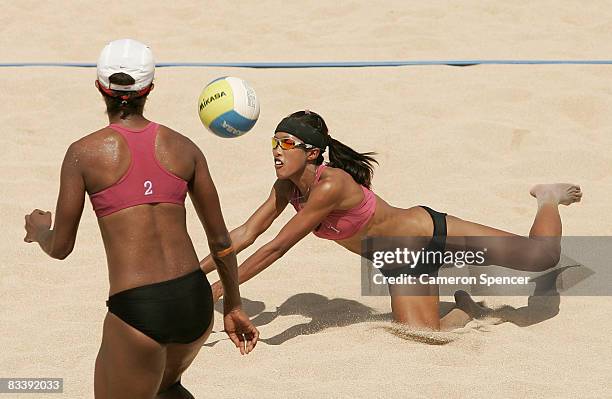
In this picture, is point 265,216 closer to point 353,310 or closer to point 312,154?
point 312,154

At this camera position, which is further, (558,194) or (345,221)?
(558,194)

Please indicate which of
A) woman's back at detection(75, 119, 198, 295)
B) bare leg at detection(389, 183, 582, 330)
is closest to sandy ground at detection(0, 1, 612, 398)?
bare leg at detection(389, 183, 582, 330)

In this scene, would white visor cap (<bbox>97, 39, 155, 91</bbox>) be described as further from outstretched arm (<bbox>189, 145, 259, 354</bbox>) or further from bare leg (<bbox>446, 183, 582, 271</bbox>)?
bare leg (<bbox>446, 183, 582, 271</bbox>)

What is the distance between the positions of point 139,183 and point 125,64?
0.33 meters

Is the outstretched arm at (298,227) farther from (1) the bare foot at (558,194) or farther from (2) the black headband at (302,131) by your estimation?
(1) the bare foot at (558,194)

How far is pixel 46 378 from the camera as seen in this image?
4281 mm

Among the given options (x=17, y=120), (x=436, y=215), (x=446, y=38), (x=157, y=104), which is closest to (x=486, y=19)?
(x=446, y=38)

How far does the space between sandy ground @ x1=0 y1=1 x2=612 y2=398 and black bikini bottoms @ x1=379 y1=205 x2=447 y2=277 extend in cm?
26

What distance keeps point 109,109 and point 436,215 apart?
8.42 ft

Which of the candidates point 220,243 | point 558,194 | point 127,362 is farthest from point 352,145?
point 127,362

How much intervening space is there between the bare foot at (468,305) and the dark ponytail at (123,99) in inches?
108

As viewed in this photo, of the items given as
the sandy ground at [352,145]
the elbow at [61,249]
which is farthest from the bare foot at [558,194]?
the elbow at [61,249]

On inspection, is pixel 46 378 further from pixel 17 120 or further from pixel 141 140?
pixel 17 120

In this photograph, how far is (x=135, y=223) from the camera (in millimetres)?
2893
